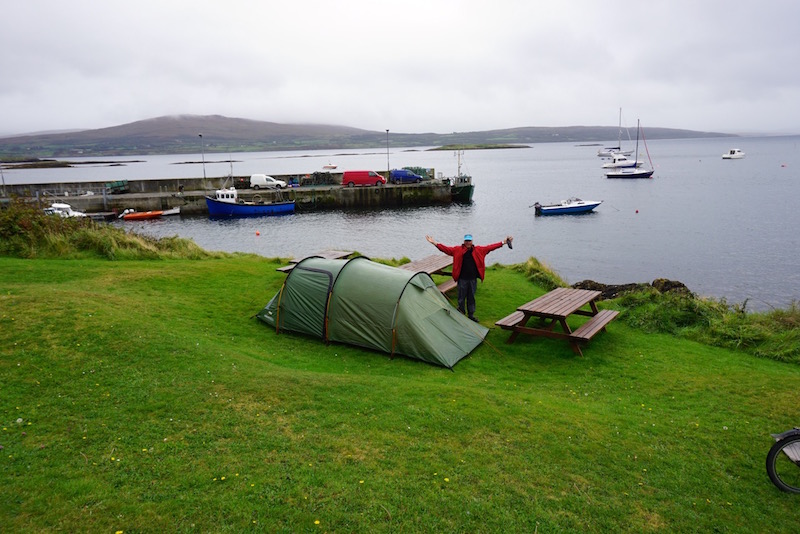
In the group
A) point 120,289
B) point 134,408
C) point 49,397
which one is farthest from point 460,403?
point 120,289

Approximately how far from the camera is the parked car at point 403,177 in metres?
68.2

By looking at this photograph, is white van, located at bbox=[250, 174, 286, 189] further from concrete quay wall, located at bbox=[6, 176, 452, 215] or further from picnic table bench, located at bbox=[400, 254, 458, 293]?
picnic table bench, located at bbox=[400, 254, 458, 293]

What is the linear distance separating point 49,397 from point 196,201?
54562 millimetres

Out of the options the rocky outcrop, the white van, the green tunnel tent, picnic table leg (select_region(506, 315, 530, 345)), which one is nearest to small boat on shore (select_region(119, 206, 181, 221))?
the white van

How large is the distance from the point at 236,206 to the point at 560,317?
163ft

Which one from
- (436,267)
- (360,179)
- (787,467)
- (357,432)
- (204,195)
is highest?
(360,179)

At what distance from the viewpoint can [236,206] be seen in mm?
55562

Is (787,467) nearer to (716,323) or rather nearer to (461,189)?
(716,323)

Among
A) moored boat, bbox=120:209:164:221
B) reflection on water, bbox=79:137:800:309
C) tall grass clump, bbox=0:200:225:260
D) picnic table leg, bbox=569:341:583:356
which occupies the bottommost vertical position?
reflection on water, bbox=79:137:800:309

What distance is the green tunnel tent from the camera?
11016 millimetres

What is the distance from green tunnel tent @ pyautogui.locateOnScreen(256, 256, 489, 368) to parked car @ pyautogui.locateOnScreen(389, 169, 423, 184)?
56.8m

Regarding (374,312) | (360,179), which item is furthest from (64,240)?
(360,179)

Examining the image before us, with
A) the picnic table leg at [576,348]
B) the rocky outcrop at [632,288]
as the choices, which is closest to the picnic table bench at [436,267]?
the picnic table leg at [576,348]

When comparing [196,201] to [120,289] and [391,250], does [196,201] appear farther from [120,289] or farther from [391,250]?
[120,289]
